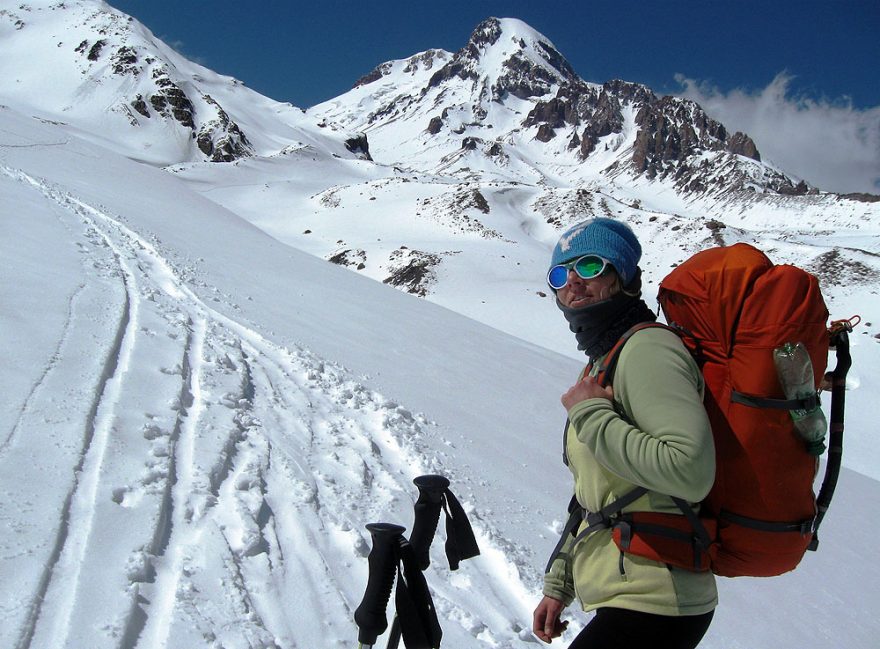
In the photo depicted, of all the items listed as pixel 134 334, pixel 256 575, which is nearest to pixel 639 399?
pixel 256 575

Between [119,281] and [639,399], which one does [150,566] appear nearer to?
[639,399]

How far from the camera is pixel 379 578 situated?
189 centimetres

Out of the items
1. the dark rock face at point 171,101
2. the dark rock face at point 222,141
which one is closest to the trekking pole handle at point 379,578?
the dark rock face at point 222,141

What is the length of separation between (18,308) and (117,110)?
74.2 metres

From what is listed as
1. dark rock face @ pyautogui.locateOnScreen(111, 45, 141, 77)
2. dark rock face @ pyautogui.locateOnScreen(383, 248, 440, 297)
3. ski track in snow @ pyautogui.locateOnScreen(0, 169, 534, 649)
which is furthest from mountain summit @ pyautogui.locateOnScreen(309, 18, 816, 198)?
ski track in snow @ pyautogui.locateOnScreen(0, 169, 534, 649)

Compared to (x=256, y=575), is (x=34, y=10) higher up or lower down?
higher up

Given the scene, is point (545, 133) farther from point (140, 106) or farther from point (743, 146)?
point (140, 106)

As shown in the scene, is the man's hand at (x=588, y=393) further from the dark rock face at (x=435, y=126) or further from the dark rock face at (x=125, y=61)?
the dark rock face at (x=435, y=126)

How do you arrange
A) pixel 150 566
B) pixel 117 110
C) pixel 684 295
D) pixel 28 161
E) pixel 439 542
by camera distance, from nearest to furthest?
pixel 684 295
pixel 150 566
pixel 439 542
pixel 28 161
pixel 117 110

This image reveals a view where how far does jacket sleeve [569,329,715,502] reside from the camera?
1.60m

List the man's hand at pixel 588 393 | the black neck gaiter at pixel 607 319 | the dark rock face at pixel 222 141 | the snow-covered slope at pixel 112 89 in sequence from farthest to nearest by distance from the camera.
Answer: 1. the dark rock face at pixel 222 141
2. the snow-covered slope at pixel 112 89
3. the black neck gaiter at pixel 607 319
4. the man's hand at pixel 588 393

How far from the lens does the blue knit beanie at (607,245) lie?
209cm

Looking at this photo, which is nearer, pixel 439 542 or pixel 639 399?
pixel 639 399

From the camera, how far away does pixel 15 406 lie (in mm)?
4004
